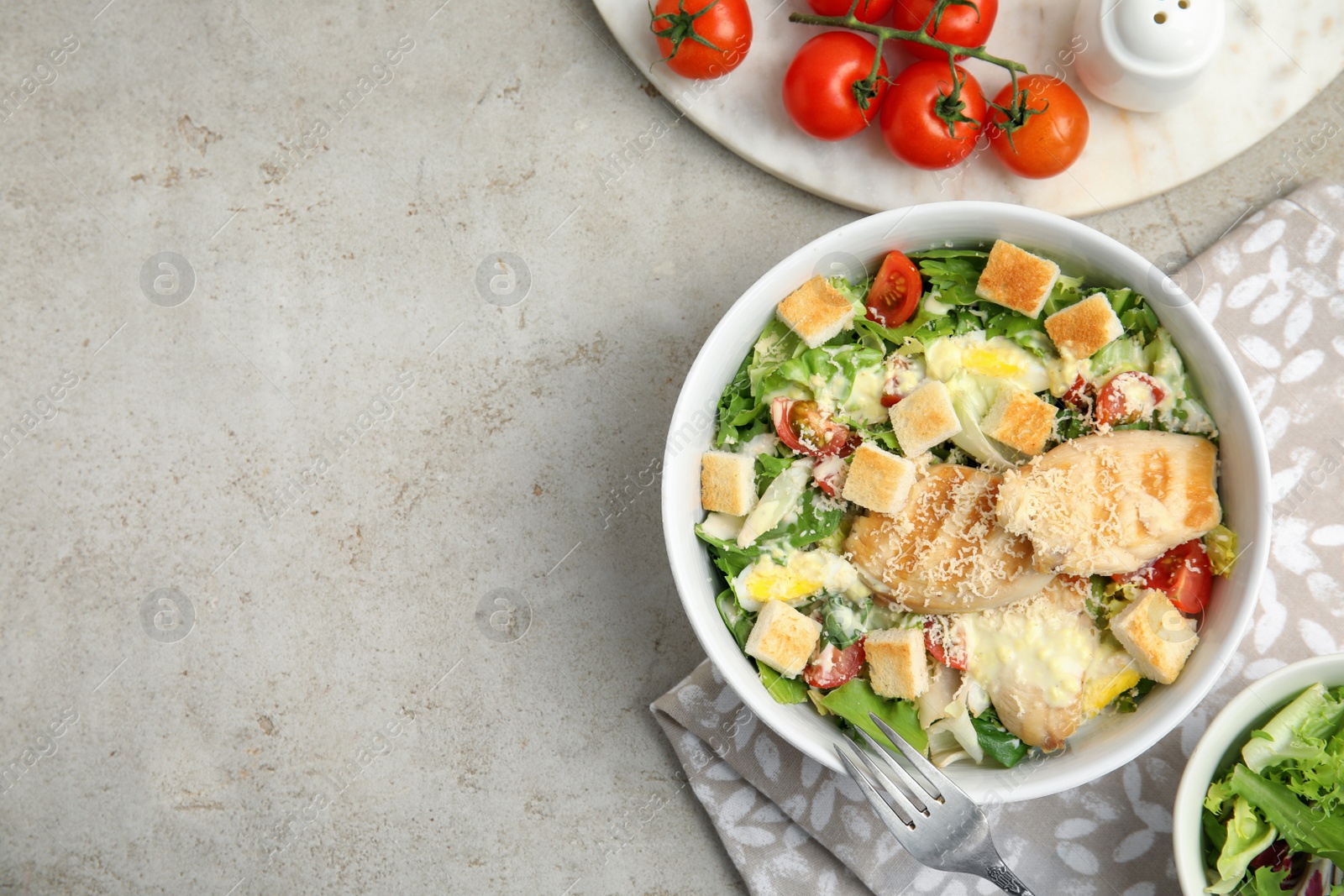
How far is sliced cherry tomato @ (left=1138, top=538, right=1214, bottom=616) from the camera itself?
7.68 ft

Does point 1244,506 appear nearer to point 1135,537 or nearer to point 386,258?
point 1135,537

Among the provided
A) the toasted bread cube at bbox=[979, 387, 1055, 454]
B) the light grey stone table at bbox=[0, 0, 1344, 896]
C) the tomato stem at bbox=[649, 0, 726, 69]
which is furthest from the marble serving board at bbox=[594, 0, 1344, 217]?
the toasted bread cube at bbox=[979, 387, 1055, 454]

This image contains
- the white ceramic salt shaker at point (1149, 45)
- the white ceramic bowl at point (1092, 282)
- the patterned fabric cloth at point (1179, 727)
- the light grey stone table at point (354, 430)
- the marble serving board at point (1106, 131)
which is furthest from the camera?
the light grey stone table at point (354, 430)

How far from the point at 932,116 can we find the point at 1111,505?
123 centimetres

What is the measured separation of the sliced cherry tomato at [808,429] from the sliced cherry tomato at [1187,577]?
837 millimetres

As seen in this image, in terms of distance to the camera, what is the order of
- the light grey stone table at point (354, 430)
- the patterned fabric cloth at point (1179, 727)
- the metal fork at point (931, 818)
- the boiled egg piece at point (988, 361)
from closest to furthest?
the metal fork at point (931, 818) → the boiled egg piece at point (988, 361) → the patterned fabric cloth at point (1179, 727) → the light grey stone table at point (354, 430)

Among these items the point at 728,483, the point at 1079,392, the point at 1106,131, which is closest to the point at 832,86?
the point at 1106,131

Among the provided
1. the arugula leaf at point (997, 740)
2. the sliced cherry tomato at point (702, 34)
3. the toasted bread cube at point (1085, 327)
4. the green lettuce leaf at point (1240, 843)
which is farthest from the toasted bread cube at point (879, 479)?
the sliced cherry tomato at point (702, 34)

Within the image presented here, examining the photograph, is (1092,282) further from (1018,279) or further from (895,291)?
(895,291)

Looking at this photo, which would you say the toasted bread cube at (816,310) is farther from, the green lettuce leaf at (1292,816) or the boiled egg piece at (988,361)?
the green lettuce leaf at (1292,816)

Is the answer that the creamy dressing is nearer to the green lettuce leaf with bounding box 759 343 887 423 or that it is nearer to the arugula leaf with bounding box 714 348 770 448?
the green lettuce leaf with bounding box 759 343 887 423

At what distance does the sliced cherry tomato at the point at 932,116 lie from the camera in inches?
106

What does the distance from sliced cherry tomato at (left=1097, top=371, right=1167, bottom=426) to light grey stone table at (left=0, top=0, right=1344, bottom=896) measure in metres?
0.76

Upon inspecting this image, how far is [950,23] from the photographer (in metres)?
2.71
